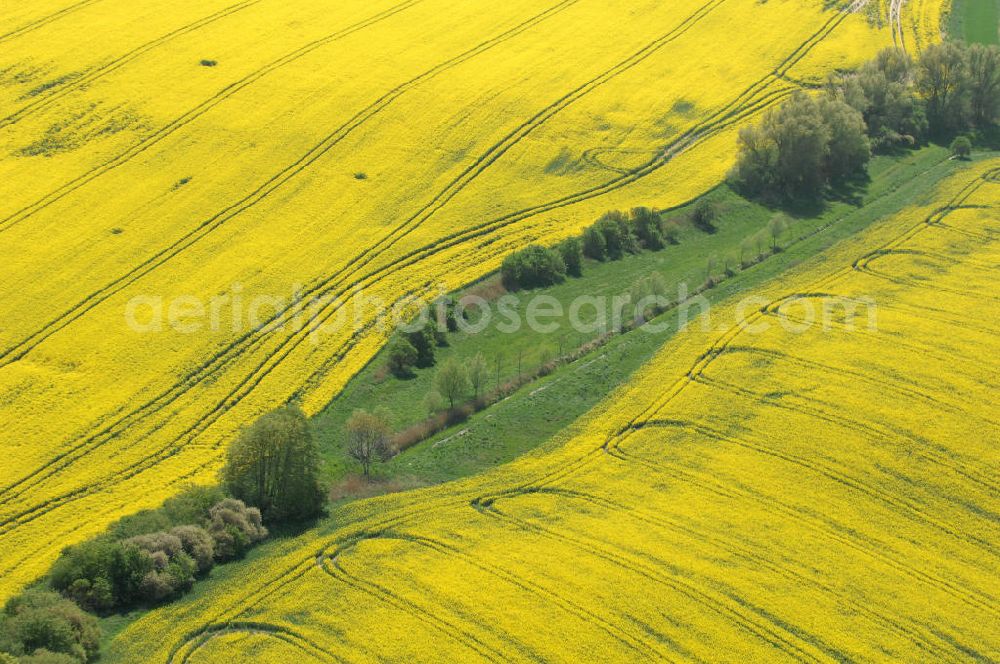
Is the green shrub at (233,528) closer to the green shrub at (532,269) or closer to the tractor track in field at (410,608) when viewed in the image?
the tractor track in field at (410,608)

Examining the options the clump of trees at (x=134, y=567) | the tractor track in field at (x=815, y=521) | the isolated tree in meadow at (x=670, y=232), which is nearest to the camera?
the clump of trees at (x=134, y=567)

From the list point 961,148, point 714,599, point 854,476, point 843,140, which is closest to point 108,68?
point 843,140

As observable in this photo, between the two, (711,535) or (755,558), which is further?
(711,535)

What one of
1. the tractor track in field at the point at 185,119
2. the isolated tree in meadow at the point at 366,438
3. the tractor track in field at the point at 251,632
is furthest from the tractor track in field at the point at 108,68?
the tractor track in field at the point at 251,632

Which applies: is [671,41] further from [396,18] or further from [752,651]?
[752,651]

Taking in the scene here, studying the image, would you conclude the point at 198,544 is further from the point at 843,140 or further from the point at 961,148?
the point at 961,148

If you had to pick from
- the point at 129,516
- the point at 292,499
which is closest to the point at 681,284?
the point at 292,499
